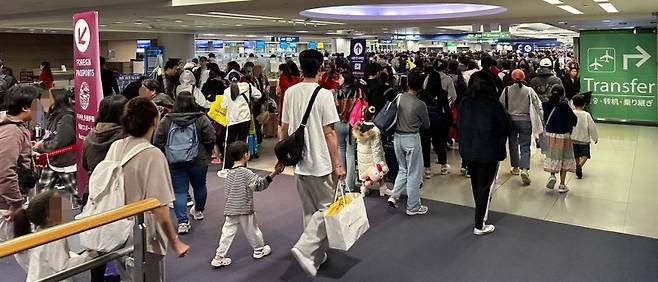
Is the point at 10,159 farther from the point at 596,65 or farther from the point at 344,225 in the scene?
the point at 596,65

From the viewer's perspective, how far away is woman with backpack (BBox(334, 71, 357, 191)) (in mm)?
6344

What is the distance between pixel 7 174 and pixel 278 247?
7.16 feet

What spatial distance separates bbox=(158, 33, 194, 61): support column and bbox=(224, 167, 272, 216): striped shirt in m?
17.2

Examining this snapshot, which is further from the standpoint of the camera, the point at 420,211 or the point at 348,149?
the point at 348,149

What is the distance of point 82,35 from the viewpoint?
13.3ft

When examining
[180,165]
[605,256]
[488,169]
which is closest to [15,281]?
[180,165]

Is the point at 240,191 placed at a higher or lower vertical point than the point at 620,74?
lower

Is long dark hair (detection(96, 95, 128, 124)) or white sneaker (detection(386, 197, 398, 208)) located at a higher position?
long dark hair (detection(96, 95, 128, 124))

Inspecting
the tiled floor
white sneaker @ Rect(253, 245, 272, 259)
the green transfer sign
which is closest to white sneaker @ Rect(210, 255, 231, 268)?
white sneaker @ Rect(253, 245, 272, 259)

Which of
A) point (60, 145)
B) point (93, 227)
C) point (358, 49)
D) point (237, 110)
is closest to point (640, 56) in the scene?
point (358, 49)

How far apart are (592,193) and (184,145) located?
4.80 metres

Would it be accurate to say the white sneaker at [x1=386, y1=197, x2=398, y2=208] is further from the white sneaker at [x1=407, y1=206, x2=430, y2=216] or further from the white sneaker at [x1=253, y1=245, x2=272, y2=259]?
the white sneaker at [x1=253, y1=245, x2=272, y2=259]

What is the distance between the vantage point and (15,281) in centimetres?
398

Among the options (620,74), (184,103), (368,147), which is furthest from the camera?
(620,74)
